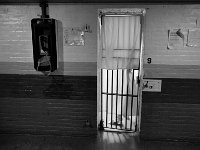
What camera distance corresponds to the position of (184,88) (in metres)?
3.07

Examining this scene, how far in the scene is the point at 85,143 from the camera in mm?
3225

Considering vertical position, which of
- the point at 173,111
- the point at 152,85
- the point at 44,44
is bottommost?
the point at 173,111

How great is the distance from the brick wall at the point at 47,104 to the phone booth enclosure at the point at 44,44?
1.09 feet

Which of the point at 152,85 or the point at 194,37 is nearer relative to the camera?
the point at 194,37

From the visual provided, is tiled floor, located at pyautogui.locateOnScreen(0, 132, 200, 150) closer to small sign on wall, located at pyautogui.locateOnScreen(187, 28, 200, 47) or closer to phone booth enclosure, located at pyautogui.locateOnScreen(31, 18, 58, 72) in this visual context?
phone booth enclosure, located at pyautogui.locateOnScreen(31, 18, 58, 72)

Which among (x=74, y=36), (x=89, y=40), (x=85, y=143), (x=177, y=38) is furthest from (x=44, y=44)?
(x=177, y=38)

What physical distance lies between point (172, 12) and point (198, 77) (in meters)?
1.10

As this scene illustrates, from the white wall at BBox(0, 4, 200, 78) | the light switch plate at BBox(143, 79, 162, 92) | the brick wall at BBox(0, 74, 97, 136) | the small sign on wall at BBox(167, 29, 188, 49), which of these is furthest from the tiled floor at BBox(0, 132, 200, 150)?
the small sign on wall at BBox(167, 29, 188, 49)

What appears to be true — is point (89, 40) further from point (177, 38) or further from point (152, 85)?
point (177, 38)

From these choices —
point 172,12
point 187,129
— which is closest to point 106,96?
point 187,129

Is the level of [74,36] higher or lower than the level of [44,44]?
higher

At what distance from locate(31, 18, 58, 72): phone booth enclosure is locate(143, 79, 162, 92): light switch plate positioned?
1.46 m

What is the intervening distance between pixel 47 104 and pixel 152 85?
1806 mm

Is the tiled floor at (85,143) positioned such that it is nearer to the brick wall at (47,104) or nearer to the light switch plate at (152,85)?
the brick wall at (47,104)
